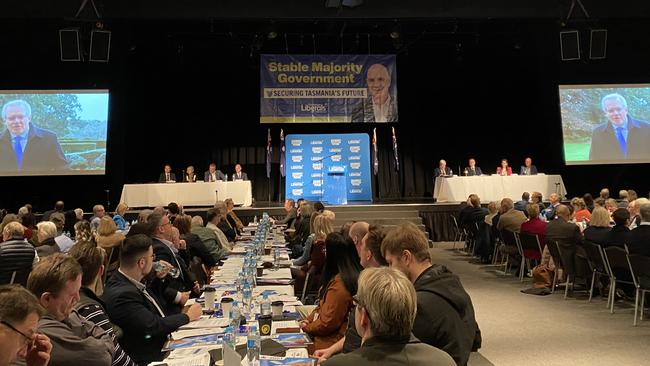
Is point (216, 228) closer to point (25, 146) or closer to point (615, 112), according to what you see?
point (25, 146)

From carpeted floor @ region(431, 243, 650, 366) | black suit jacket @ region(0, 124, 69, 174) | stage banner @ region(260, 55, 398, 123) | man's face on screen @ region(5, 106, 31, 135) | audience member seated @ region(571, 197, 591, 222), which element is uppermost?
stage banner @ region(260, 55, 398, 123)

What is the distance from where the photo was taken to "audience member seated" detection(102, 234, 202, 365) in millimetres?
3072

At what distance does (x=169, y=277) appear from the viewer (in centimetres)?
414

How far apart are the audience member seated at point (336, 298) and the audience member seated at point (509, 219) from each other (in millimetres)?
6249

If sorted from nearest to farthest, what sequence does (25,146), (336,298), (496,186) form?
(336,298)
(25,146)
(496,186)

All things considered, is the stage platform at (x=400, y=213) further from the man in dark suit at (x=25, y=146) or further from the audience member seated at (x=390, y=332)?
the audience member seated at (x=390, y=332)

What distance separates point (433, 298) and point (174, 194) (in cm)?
1196

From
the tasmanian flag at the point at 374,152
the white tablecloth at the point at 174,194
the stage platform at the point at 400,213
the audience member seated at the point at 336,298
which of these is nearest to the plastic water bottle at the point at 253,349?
the audience member seated at the point at 336,298

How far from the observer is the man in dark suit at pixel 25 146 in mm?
13414

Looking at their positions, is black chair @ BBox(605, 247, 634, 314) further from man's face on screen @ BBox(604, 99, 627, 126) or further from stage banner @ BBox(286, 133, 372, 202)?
stage banner @ BBox(286, 133, 372, 202)

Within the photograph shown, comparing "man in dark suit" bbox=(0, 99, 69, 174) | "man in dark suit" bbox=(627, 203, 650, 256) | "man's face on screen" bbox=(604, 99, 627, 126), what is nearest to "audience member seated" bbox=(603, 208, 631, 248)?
"man in dark suit" bbox=(627, 203, 650, 256)

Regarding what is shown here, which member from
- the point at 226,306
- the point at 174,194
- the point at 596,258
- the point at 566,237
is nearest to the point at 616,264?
the point at 596,258

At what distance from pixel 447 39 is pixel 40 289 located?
53.4 feet

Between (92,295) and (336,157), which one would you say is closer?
(92,295)
